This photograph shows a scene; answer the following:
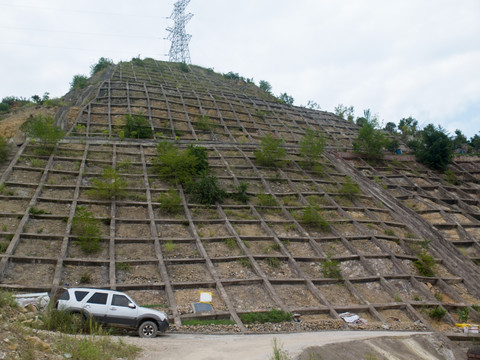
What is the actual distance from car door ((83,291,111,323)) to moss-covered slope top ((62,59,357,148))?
14850mm

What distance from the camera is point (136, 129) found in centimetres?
2369

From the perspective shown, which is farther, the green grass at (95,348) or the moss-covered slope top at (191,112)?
the moss-covered slope top at (191,112)

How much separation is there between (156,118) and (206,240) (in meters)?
14.4

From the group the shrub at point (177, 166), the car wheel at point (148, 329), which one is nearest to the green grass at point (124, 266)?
the car wheel at point (148, 329)

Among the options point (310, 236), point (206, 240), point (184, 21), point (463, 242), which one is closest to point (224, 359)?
point (206, 240)

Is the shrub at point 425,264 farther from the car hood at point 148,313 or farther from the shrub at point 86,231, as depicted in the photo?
the shrub at point 86,231

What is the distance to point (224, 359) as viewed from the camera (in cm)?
822

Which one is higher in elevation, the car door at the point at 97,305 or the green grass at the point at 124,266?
the green grass at the point at 124,266

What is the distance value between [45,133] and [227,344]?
15618mm

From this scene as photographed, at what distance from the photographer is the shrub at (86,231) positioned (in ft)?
44.7

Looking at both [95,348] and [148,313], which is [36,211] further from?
[95,348]

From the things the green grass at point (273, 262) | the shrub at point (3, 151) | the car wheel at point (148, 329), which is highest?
the shrub at point (3, 151)

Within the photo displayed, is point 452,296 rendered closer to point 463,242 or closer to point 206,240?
point 463,242

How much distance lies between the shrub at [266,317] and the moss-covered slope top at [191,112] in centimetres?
1527
